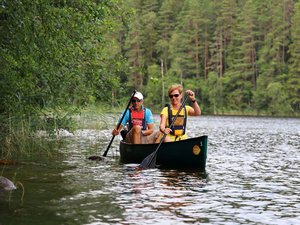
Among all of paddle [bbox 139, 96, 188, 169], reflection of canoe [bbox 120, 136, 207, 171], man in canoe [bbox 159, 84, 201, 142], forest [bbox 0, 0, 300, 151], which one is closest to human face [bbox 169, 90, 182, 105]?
man in canoe [bbox 159, 84, 201, 142]

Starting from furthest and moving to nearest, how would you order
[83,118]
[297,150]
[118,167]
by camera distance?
1. [297,150]
2. [83,118]
3. [118,167]

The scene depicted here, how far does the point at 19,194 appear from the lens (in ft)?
29.6

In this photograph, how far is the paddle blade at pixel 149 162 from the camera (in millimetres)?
13053

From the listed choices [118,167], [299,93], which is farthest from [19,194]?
[299,93]

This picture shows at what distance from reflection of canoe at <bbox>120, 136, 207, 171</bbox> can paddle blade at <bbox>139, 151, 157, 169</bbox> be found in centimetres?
17

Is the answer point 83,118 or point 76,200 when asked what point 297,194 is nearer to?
point 76,200

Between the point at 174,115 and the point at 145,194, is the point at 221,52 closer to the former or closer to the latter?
the point at 174,115

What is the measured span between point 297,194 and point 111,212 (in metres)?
3.74

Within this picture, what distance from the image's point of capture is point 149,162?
13.1 m

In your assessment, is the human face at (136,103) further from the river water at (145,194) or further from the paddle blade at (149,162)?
the paddle blade at (149,162)

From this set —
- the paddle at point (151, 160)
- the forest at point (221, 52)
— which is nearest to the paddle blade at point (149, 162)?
the paddle at point (151, 160)

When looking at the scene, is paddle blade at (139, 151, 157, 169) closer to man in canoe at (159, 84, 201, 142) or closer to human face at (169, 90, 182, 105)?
man in canoe at (159, 84, 201, 142)

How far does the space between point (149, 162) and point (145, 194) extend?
3531 mm

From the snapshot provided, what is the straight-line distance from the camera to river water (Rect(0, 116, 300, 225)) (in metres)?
7.78
